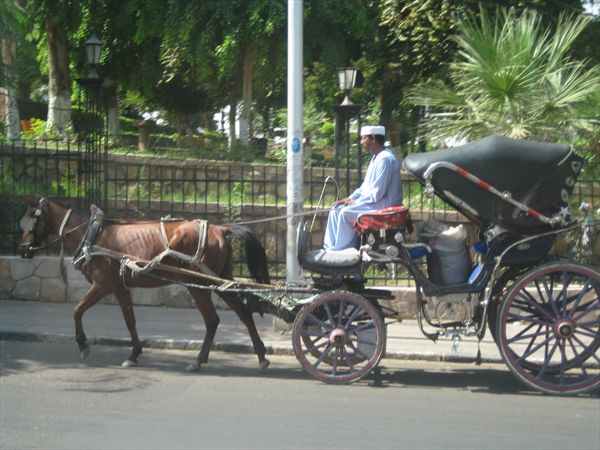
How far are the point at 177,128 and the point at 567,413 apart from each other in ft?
78.8

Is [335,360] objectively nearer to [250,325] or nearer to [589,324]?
[250,325]

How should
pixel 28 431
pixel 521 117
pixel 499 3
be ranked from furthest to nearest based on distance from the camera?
pixel 499 3 < pixel 521 117 < pixel 28 431

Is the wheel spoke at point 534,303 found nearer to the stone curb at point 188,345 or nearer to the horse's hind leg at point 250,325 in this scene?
the stone curb at point 188,345

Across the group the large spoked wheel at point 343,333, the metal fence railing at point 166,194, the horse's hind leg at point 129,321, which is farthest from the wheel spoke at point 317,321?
the metal fence railing at point 166,194

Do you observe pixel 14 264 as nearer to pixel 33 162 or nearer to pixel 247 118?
pixel 33 162

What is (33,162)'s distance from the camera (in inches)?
522

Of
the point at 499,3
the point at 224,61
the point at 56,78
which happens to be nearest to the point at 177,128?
the point at 56,78

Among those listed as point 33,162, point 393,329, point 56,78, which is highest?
point 56,78

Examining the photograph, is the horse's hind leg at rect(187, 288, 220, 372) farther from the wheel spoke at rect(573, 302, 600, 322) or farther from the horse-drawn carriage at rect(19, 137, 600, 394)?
the wheel spoke at rect(573, 302, 600, 322)

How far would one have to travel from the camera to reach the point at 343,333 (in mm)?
8094

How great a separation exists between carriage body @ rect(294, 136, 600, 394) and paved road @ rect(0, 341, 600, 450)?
402 mm

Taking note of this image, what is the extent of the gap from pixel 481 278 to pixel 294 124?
3.27m

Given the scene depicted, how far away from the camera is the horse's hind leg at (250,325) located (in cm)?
888

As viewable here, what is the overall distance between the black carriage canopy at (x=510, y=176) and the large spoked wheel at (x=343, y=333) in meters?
1.33
